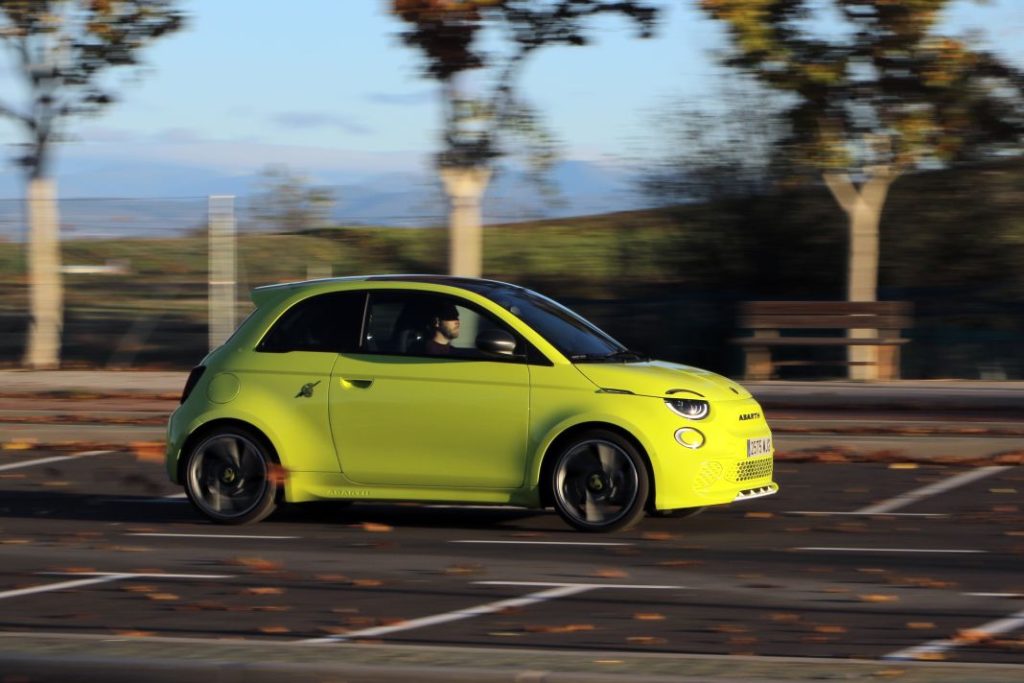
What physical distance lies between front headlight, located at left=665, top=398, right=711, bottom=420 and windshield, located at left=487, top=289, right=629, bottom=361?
0.62m

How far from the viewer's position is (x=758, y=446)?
10227mm

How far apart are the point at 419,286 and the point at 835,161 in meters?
11.7

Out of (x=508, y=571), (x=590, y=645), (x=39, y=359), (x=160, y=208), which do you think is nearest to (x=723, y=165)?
(x=160, y=208)

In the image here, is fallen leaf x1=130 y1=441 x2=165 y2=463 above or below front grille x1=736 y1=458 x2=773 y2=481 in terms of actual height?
below

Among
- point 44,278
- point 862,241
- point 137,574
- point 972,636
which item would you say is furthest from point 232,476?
point 44,278

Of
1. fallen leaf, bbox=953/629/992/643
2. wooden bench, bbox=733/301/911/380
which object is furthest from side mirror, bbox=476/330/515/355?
wooden bench, bbox=733/301/911/380

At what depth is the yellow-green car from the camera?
32.4ft

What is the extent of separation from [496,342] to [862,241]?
13.1 m

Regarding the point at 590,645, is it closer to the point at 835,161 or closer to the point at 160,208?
the point at 835,161

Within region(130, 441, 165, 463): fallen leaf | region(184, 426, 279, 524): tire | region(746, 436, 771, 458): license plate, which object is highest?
region(746, 436, 771, 458): license plate

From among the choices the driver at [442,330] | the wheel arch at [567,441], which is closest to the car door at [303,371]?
the driver at [442,330]

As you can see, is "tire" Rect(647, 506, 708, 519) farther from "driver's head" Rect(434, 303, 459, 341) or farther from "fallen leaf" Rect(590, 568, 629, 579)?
"fallen leaf" Rect(590, 568, 629, 579)

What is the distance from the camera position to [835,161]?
2112 cm

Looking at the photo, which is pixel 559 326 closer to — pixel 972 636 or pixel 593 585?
pixel 593 585
